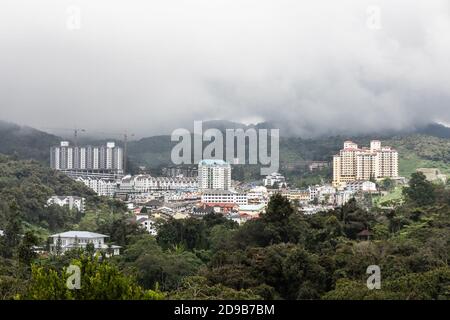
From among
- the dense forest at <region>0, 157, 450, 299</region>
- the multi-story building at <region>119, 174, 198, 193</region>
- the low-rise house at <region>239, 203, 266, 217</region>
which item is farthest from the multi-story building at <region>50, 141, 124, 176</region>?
the dense forest at <region>0, 157, 450, 299</region>

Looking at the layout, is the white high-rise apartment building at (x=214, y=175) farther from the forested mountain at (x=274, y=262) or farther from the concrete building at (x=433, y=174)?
the forested mountain at (x=274, y=262)

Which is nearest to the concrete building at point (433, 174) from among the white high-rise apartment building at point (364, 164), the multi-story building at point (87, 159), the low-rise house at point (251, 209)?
the white high-rise apartment building at point (364, 164)

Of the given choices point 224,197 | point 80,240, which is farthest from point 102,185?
point 80,240

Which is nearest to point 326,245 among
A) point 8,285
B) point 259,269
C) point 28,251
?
A: point 259,269

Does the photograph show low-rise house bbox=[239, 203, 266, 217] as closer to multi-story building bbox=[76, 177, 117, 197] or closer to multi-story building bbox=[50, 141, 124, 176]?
multi-story building bbox=[76, 177, 117, 197]

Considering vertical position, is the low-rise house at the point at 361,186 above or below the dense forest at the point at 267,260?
above

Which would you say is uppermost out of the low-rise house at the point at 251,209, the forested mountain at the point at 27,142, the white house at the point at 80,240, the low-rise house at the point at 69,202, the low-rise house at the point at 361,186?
the forested mountain at the point at 27,142
